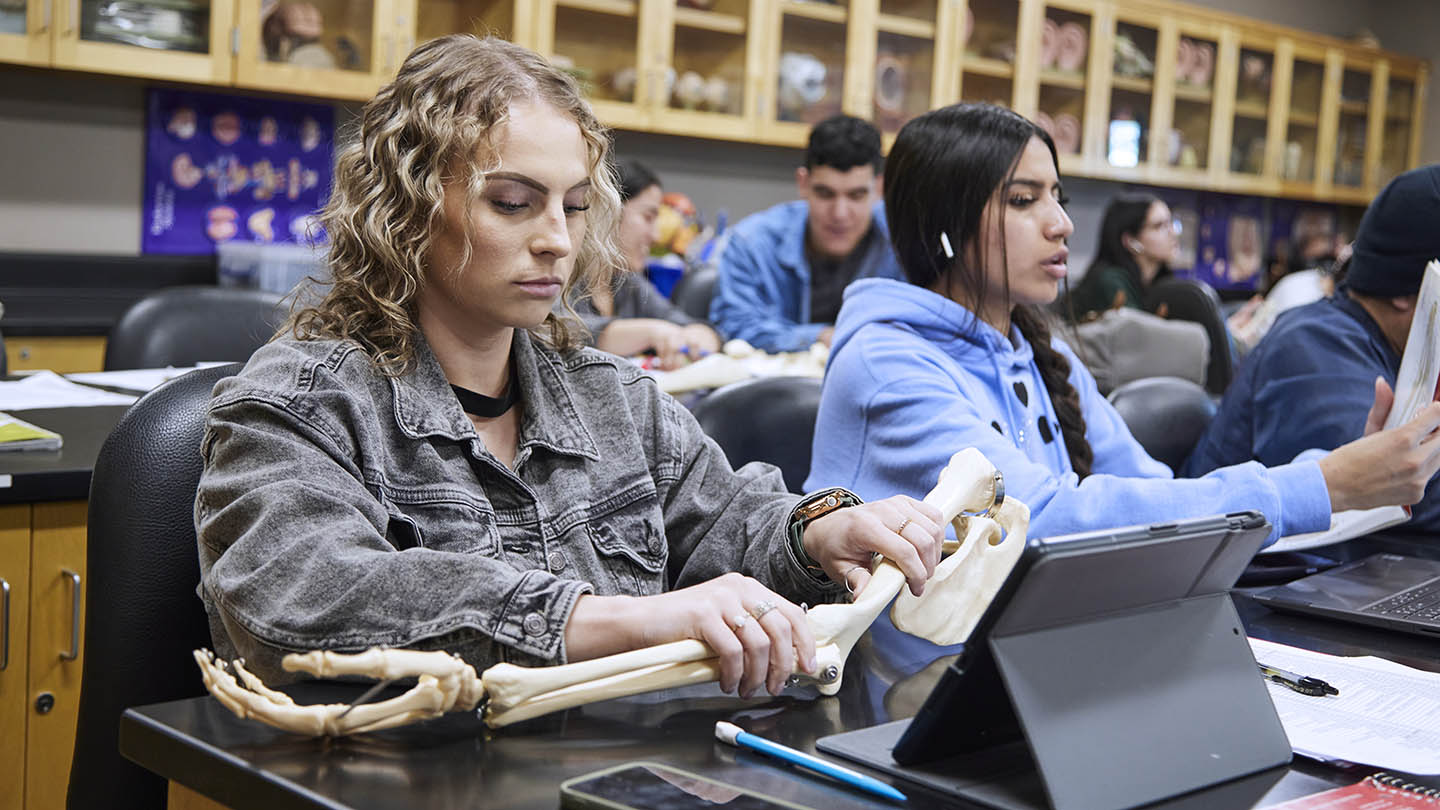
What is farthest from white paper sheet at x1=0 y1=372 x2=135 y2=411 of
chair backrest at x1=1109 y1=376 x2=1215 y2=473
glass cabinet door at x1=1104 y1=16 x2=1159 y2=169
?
glass cabinet door at x1=1104 y1=16 x2=1159 y2=169

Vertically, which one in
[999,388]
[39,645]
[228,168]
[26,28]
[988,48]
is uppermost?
[988,48]

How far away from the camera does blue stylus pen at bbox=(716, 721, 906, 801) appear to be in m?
0.72

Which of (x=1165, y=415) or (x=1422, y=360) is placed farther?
(x=1165, y=415)

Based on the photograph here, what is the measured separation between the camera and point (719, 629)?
82cm

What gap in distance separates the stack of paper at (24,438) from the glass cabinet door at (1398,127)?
22.4ft

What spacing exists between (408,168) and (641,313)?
275cm

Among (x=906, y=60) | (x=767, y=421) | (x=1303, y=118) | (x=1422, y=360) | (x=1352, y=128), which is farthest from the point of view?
(x=1352, y=128)

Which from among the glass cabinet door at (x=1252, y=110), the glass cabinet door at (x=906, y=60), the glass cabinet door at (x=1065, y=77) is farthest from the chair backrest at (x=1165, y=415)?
the glass cabinet door at (x=1252, y=110)

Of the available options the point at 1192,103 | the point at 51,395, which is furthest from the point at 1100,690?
the point at 1192,103

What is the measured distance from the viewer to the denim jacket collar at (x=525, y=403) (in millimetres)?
1020

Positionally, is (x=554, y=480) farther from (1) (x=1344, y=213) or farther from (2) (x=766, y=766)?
(1) (x=1344, y=213)

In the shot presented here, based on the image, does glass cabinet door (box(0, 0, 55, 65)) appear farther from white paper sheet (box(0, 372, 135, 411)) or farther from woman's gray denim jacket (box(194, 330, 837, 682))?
woman's gray denim jacket (box(194, 330, 837, 682))

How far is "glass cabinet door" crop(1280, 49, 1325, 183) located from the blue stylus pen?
21.1ft

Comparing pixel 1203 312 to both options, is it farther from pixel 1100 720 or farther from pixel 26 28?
pixel 1100 720
